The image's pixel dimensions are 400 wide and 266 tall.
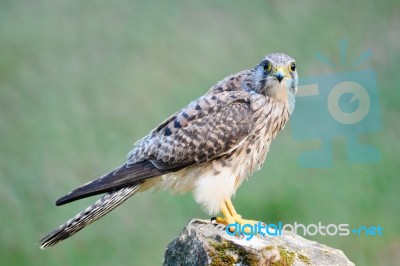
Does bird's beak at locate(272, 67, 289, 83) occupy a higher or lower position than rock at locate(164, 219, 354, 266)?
higher

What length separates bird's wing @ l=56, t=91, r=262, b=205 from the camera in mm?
4090

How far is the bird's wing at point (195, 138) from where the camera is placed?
4.09 metres

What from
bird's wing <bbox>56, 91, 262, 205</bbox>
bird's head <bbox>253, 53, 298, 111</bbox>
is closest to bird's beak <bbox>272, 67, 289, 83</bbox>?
bird's head <bbox>253, 53, 298, 111</bbox>

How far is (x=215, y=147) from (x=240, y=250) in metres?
0.74

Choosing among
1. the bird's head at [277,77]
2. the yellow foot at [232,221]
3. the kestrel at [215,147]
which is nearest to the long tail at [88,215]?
the kestrel at [215,147]

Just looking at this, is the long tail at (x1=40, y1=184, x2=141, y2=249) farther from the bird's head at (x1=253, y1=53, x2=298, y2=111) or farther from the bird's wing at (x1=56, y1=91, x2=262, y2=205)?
the bird's head at (x1=253, y1=53, x2=298, y2=111)

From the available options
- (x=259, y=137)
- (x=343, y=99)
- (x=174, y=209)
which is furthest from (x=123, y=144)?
(x=259, y=137)

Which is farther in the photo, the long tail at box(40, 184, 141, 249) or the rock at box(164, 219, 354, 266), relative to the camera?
the long tail at box(40, 184, 141, 249)

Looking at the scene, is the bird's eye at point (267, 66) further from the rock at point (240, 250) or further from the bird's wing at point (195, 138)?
the rock at point (240, 250)

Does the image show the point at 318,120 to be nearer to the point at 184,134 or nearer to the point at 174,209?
the point at 174,209

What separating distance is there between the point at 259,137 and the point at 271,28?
306cm

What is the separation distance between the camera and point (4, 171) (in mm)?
6844

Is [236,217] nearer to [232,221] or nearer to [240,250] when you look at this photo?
[232,221]

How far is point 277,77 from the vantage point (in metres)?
3.88
